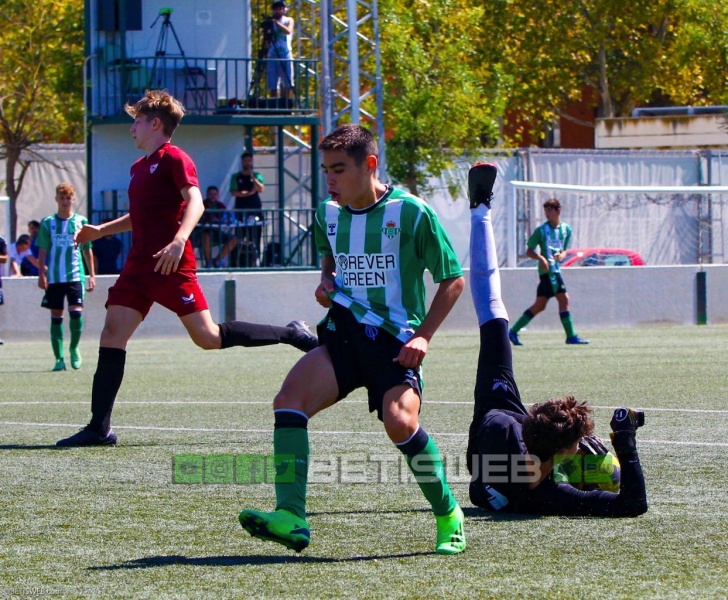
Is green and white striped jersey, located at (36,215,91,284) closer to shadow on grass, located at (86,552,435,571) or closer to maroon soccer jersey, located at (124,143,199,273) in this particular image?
maroon soccer jersey, located at (124,143,199,273)

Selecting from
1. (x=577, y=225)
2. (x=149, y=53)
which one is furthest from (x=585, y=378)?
(x=149, y=53)

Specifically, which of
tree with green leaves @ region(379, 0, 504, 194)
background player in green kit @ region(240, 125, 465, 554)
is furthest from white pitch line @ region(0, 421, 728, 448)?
tree with green leaves @ region(379, 0, 504, 194)

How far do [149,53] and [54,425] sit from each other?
16.2 m

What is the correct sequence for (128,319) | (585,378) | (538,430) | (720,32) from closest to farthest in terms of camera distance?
(538,430) < (128,319) < (585,378) < (720,32)

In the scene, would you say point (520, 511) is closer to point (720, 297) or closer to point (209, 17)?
point (720, 297)

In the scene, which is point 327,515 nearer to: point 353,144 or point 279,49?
point 353,144

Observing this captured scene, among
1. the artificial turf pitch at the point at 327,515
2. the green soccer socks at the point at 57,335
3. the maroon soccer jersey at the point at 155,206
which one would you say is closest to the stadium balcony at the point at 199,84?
the green soccer socks at the point at 57,335

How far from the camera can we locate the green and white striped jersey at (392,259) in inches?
197

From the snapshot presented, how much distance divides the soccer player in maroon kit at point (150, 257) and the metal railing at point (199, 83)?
1559 centimetres

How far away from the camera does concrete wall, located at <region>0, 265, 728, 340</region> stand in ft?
63.4

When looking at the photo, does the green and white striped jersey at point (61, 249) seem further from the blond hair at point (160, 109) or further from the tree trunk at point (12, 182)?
the tree trunk at point (12, 182)

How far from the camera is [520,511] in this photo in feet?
18.7

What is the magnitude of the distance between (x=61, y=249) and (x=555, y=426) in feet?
30.5

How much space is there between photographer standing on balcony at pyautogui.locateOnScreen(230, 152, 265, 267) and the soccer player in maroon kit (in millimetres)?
13851
